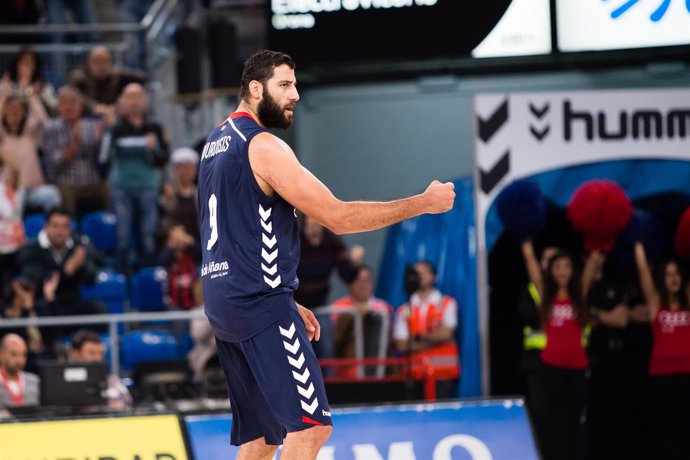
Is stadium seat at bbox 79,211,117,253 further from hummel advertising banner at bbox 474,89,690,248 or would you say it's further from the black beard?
the black beard

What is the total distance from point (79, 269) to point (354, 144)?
2.72 meters

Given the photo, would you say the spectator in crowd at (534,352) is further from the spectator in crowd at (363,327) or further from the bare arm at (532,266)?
the spectator in crowd at (363,327)

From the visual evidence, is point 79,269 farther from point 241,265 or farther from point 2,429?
point 241,265

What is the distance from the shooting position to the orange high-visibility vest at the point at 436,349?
396 inches

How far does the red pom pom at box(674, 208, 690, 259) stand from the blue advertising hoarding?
2.47 meters

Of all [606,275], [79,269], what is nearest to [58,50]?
[79,269]

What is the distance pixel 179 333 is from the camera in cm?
1179

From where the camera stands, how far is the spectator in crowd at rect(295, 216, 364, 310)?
10391 mm

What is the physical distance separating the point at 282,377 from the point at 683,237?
17.2 ft

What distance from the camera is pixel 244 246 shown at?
506 centimetres

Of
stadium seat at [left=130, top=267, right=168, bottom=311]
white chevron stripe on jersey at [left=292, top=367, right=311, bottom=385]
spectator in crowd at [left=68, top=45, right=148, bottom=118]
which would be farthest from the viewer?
spectator in crowd at [left=68, top=45, right=148, bottom=118]

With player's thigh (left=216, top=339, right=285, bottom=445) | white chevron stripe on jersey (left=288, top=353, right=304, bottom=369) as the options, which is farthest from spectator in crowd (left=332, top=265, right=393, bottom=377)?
white chevron stripe on jersey (left=288, top=353, right=304, bottom=369)

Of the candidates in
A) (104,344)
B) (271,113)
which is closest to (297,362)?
(271,113)

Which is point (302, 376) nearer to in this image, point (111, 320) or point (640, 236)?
point (640, 236)
